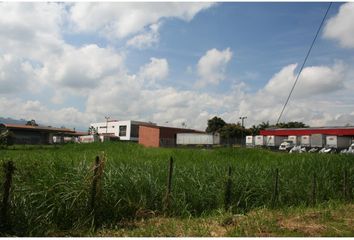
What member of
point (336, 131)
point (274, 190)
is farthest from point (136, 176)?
point (336, 131)

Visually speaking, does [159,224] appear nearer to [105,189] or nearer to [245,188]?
[105,189]

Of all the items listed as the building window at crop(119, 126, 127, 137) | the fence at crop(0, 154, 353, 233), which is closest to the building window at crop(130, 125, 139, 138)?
the building window at crop(119, 126, 127, 137)

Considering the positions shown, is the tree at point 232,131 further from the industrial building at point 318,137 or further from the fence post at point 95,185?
the fence post at point 95,185

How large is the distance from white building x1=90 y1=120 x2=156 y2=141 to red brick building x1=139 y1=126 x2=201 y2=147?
110 ft

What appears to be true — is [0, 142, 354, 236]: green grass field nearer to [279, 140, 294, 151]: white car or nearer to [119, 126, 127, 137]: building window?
[279, 140, 294, 151]: white car

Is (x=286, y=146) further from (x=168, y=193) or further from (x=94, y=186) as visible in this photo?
(x=94, y=186)

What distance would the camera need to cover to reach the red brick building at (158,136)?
59312mm

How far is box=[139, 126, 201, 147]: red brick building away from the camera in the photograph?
5931 cm

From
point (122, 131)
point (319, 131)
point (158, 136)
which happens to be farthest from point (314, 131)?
point (122, 131)

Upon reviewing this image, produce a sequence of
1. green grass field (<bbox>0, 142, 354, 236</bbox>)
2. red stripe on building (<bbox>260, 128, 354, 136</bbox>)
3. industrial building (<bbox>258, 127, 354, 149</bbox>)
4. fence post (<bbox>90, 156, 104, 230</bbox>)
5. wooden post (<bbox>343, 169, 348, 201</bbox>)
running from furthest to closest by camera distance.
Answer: red stripe on building (<bbox>260, 128, 354, 136</bbox>) < industrial building (<bbox>258, 127, 354, 149</bbox>) < wooden post (<bbox>343, 169, 348, 201</bbox>) < fence post (<bbox>90, 156, 104, 230</bbox>) < green grass field (<bbox>0, 142, 354, 236</bbox>)

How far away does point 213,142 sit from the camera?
5991 cm

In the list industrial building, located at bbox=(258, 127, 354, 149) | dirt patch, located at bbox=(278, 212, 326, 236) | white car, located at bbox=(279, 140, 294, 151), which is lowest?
dirt patch, located at bbox=(278, 212, 326, 236)

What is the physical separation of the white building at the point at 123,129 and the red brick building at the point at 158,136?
3343cm

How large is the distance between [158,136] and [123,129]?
44131mm
